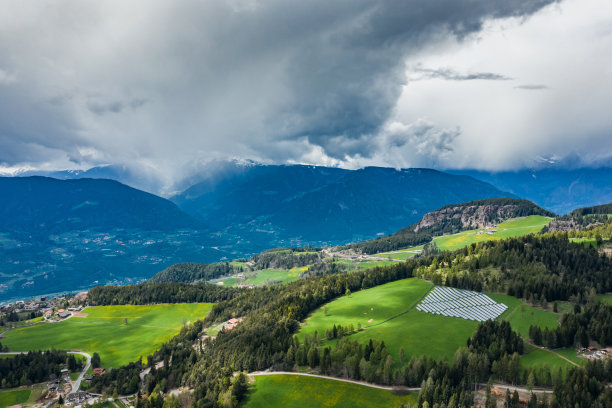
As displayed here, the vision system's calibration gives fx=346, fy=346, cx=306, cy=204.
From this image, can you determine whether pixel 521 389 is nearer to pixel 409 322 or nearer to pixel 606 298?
pixel 409 322

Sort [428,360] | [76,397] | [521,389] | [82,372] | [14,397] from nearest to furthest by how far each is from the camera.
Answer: [521,389] → [428,360] → [76,397] → [14,397] → [82,372]

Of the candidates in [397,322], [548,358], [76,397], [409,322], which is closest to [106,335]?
[76,397]

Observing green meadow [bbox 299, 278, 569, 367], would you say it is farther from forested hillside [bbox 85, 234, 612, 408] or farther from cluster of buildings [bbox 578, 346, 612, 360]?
cluster of buildings [bbox 578, 346, 612, 360]

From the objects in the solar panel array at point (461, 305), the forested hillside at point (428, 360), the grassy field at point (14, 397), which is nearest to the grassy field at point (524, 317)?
the solar panel array at point (461, 305)

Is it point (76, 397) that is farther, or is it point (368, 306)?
point (368, 306)

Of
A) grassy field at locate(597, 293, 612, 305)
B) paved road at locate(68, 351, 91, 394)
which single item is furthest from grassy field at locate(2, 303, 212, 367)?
grassy field at locate(597, 293, 612, 305)

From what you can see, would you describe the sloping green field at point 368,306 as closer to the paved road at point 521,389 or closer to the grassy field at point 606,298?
the paved road at point 521,389
